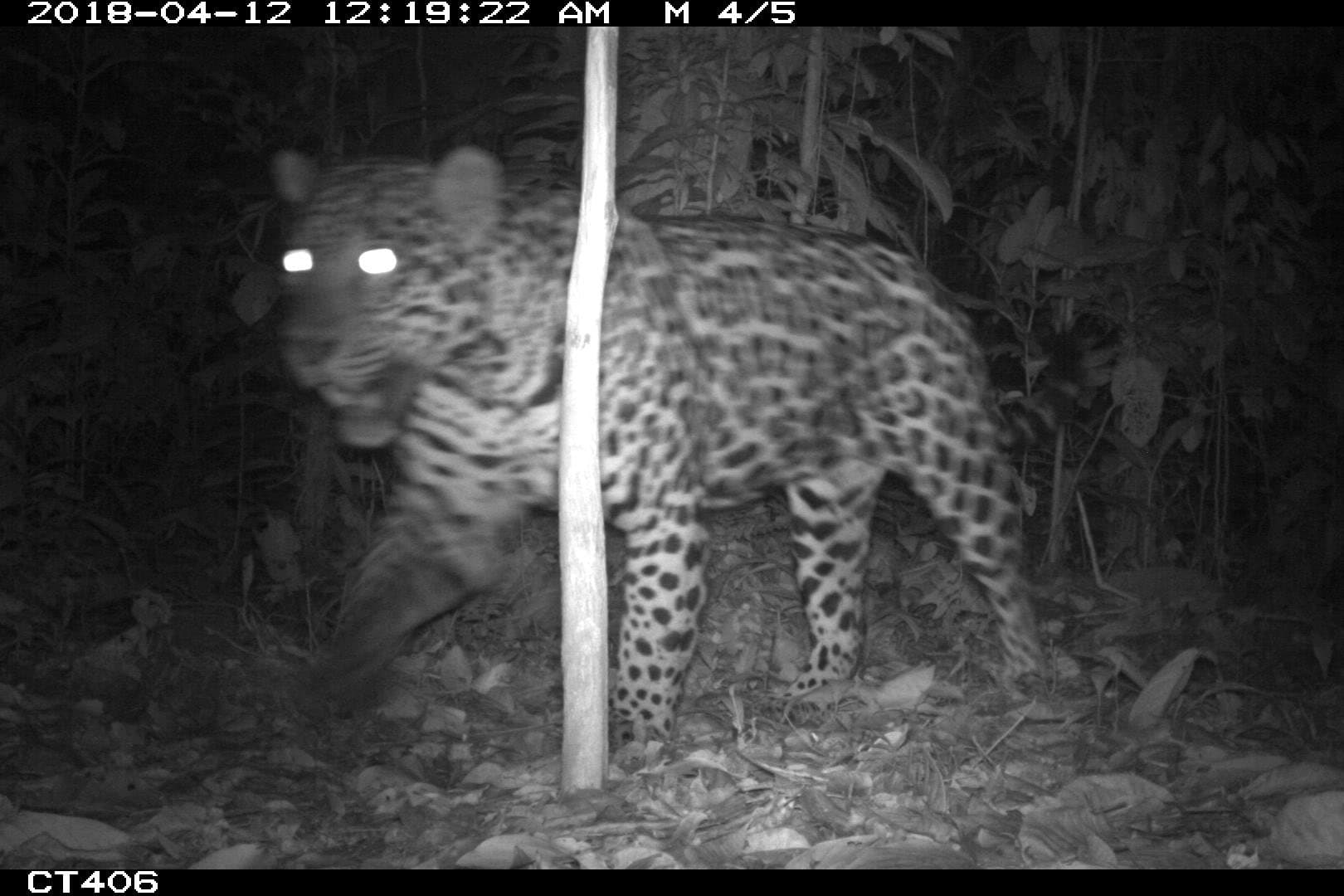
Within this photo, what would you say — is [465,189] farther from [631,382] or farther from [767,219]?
[767,219]

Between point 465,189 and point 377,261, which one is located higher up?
point 465,189

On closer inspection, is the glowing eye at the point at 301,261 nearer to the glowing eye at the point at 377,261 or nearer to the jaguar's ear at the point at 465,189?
the glowing eye at the point at 377,261

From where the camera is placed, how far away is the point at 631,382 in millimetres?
4457

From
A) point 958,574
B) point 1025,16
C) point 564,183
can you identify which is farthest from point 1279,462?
point 564,183

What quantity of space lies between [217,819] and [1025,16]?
4273 mm

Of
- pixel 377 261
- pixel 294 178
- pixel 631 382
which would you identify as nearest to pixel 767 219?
pixel 631 382

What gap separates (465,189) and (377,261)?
1.24 ft

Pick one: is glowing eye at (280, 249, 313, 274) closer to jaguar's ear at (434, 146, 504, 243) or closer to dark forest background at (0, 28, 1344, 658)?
jaguar's ear at (434, 146, 504, 243)

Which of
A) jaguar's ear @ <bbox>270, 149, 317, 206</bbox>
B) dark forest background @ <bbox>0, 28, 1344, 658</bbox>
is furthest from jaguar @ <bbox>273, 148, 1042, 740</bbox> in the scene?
dark forest background @ <bbox>0, 28, 1344, 658</bbox>

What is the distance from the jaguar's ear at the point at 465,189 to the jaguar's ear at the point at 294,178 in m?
0.42

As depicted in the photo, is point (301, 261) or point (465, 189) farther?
point (465, 189)

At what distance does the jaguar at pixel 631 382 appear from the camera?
446cm

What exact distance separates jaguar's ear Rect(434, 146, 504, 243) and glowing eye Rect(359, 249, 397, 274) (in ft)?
0.76

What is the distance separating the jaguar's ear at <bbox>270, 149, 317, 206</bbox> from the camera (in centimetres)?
453
